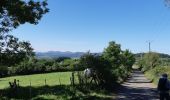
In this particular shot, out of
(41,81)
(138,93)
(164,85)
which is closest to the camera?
(164,85)

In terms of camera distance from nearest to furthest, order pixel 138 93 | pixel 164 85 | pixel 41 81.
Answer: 1. pixel 164 85
2. pixel 138 93
3. pixel 41 81

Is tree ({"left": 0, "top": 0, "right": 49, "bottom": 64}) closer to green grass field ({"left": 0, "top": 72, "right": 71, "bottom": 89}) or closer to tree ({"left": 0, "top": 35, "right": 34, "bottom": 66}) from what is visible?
tree ({"left": 0, "top": 35, "right": 34, "bottom": 66})

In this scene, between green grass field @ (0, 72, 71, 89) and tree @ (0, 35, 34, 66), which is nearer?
tree @ (0, 35, 34, 66)

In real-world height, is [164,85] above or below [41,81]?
above

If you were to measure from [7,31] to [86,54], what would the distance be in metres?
7.05

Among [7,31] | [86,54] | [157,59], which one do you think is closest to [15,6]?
[7,31]

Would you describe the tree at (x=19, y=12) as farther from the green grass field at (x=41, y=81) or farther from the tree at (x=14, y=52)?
the green grass field at (x=41, y=81)

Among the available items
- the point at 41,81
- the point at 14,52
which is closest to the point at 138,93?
the point at 14,52

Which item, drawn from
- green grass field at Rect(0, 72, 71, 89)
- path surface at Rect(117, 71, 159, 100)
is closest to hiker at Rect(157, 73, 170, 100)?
path surface at Rect(117, 71, 159, 100)

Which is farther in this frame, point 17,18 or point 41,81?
point 41,81

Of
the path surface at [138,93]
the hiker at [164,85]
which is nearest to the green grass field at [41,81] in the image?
the path surface at [138,93]

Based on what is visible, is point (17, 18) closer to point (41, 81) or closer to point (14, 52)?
point (14, 52)

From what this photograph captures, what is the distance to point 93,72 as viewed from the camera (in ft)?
115

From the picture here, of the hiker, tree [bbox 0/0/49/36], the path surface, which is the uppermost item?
tree [bbox 0/0/49/36]
